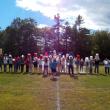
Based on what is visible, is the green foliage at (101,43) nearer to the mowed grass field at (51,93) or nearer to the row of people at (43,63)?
the row of people at (43,63)

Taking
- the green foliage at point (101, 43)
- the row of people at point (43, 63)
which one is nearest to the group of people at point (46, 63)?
the row of people at point (43, 63)

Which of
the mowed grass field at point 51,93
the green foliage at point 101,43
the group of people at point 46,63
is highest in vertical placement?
the green foliage at point 101,43

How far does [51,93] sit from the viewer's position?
2608 cm

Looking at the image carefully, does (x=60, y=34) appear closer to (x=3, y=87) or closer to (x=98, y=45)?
(x=98, y=45)

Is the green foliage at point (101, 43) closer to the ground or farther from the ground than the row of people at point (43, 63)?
farther from the ground

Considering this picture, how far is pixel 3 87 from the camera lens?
1176 inches

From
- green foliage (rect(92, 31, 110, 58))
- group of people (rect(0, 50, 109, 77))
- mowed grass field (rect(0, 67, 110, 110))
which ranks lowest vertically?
mowed grass field (rect(0, 67, 110, 110))

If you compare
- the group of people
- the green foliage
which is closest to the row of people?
the group of people

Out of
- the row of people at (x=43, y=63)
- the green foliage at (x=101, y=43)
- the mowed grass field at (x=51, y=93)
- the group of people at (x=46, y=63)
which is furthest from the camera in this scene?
the green foliage at (x=101, y=43)

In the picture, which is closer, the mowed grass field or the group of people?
the mowed grass field

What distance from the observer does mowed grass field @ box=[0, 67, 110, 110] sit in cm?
2116

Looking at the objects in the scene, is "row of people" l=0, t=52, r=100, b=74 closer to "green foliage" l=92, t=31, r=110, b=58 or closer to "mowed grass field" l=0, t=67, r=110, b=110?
"mowed grass field" l=0, t=67, r=110, b=110

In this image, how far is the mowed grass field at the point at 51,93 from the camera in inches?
833

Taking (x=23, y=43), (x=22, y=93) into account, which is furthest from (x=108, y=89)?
(x=23, y=43)
